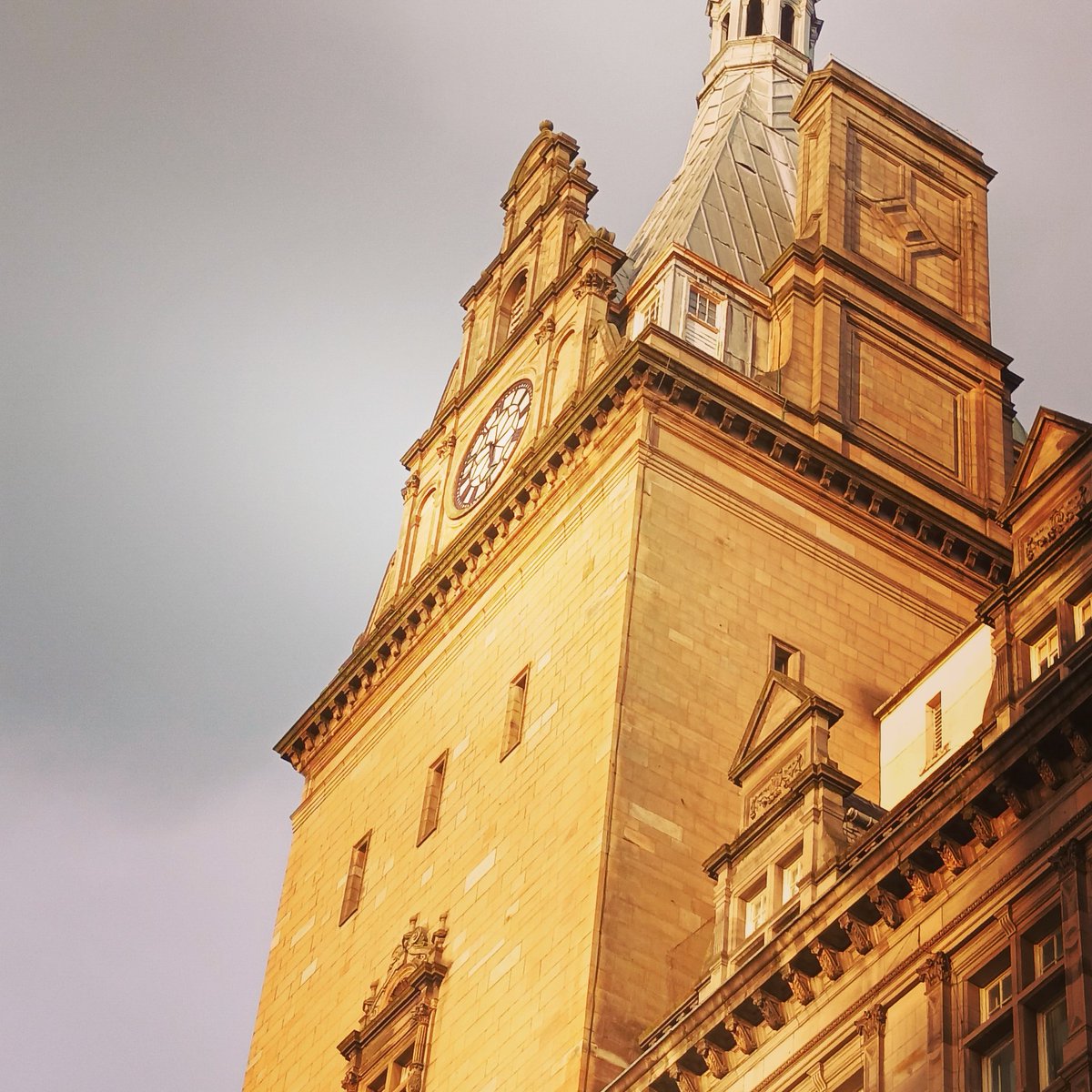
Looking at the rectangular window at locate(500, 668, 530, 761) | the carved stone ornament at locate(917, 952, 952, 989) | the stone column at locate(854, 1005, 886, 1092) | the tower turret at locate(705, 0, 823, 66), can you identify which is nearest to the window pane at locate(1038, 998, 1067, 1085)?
the carved stone ornament at locate(917, 952, 952, 989)

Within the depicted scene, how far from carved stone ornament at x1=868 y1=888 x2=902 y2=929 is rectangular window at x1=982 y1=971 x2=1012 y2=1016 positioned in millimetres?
2051

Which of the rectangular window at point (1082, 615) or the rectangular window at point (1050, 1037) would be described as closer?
the rectangular window at point (1050, 1037)

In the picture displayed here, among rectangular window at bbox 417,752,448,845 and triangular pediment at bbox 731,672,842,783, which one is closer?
triangular pediment at bbox 731,672,842,783

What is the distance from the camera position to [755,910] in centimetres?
3700

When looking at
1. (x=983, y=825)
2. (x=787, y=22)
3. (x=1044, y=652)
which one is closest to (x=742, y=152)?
(x=787, y=22)

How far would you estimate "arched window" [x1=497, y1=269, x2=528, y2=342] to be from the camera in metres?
62.5

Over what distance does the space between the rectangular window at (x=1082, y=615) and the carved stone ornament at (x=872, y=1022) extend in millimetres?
5429

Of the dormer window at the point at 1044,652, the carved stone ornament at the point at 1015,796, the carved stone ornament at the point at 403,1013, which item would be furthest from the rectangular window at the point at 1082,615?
the carved stone ornament at the point at 403,1013

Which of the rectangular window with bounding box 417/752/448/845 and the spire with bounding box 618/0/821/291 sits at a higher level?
the spire with bounding box 618/0/821/291

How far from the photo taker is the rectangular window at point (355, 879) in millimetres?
53156

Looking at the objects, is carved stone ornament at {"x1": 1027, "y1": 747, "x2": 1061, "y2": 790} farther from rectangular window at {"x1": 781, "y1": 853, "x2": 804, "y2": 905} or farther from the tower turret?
the tower turret

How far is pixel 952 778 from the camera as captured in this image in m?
32.2

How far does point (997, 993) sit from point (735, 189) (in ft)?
118

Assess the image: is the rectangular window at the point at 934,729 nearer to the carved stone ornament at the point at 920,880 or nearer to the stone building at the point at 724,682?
the stone building at the point at 724,682
